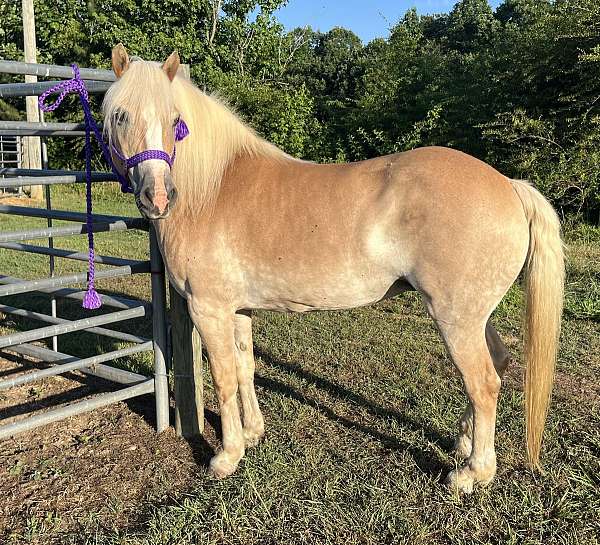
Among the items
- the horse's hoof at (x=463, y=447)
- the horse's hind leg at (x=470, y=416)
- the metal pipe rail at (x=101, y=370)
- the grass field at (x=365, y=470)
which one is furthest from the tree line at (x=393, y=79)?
the horse's hoof at (x=463, y=447)

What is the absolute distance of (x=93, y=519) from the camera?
2465 millimetres

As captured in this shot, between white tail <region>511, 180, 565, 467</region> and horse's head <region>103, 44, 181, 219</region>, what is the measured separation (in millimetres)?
1771

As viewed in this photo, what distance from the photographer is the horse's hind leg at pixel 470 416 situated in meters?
2.91

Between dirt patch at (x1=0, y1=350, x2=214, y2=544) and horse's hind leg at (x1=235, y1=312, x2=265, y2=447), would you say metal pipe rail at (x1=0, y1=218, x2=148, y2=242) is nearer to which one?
horse's hind leg at (x1=235, y1=312, x2=265, y2=447)

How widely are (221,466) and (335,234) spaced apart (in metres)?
1.45

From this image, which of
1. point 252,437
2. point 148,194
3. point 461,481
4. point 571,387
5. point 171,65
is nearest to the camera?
point 148,194

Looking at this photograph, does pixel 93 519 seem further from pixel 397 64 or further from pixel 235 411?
pixel 397 64

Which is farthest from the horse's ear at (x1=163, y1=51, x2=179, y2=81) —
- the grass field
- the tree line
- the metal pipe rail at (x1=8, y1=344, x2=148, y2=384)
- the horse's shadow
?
the horse's shadow

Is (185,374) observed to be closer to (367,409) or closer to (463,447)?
(367,409)

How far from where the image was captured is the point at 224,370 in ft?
9.41

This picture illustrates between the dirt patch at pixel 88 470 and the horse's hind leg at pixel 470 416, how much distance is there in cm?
151

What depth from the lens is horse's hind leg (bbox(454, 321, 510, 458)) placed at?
2914 millimetres

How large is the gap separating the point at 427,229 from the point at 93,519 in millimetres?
2147

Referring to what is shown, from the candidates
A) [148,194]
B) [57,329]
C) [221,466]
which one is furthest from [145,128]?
[221,466]
